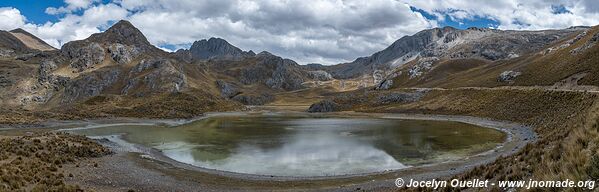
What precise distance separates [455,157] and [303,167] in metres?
18.6

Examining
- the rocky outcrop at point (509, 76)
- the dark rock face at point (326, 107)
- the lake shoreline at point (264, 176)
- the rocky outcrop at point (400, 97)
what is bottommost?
the lake shoreline at point (264, 176)

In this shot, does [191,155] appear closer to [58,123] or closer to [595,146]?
[595,146]

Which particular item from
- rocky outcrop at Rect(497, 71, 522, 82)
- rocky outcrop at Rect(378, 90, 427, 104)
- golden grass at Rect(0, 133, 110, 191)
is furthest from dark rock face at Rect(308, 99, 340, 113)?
golden grass at Rect(0, 133, 110, 191)

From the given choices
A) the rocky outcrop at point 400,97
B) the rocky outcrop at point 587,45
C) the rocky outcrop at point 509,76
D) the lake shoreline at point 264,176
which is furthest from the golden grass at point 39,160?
the rocky outcrop at point 509,76

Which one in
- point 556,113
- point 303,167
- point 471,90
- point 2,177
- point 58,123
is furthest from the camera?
point 471,90

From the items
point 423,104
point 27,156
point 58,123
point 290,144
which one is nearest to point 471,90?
point 423,104

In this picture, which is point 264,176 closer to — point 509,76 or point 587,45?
point 587,45

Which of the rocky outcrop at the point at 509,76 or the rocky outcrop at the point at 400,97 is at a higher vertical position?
the rocky outcrop at the point at 509,76

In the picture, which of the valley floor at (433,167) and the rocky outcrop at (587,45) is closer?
the valley floor at (433,167)

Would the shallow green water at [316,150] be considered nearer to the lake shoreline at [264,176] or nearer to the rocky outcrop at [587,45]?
the lake shoreline at [264,176]

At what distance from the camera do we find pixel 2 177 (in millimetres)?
28422

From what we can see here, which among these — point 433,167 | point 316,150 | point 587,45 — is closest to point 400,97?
point 587,45

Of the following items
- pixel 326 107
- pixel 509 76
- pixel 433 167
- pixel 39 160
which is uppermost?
pixel 509 76

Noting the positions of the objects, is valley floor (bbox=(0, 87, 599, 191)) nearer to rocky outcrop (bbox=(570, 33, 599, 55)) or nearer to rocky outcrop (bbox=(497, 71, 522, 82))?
rocky outcrop (bbox=(570, 33, 599, 55))
